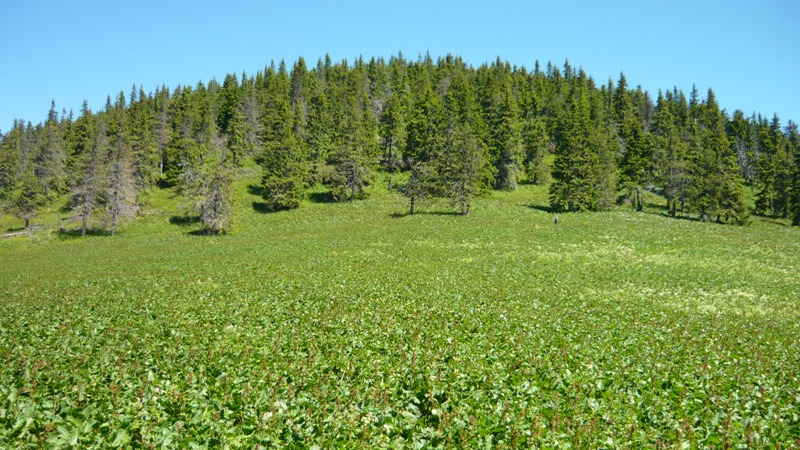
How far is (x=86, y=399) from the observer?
7344 millimetres

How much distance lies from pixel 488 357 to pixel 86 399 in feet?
28.1

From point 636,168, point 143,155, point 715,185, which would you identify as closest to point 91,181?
point 143,155

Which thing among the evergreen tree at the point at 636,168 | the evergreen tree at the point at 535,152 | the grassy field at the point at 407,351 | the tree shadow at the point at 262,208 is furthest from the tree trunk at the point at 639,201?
the tree shadow at the point at 262,208

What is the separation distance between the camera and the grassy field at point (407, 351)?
6.86 meters

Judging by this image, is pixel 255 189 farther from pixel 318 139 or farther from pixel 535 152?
pixel 535 152

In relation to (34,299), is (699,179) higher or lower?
higher

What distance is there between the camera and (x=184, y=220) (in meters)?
60.8

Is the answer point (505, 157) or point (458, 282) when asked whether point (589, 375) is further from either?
point (505, 157)

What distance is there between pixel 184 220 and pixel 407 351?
2283 inches

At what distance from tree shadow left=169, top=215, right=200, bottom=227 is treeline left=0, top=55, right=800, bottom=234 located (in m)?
2.40

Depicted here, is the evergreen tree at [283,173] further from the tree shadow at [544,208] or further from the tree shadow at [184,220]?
the tree shadow at [544,208]

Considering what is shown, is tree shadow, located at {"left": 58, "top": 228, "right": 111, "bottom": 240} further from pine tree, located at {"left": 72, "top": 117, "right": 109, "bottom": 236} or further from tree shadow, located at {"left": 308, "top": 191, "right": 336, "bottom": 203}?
tree shadow, located at {"left": 308, "top": 191, "right": 336, "bottom": 203}

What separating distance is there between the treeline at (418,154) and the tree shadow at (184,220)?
240 cm

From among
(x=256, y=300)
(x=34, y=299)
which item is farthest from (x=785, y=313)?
(x=34, y=299)
